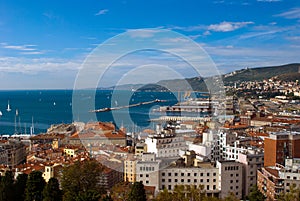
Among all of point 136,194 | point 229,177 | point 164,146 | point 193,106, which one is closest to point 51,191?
point 136,194

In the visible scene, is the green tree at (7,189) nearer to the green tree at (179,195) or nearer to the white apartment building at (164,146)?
the green tree at (179,195)

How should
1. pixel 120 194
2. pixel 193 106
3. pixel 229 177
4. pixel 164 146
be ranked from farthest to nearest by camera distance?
pixel 193 106 → pixel 164 146 → pixel 229 177 → pixel 120 194

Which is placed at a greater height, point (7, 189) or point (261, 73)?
point (261, 73)

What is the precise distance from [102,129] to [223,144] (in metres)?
4.47

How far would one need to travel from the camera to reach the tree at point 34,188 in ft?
14.4

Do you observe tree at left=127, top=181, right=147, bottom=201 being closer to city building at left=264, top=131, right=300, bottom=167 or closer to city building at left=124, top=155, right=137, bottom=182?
city building at left=124, top=155, right=137, bottom=182

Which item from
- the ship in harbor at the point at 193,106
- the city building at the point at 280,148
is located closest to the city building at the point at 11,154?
the city building at the point at 280,148

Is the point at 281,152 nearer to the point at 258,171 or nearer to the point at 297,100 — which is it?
the point at 258,171

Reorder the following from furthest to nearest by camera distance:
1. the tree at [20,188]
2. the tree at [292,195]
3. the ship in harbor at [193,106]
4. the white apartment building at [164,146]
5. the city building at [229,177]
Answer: the ship in harbor at [193,106]
the white apartment building at [164,146]
the city building at [229,177]
the tree at [20,188]
the tree at [292,195]

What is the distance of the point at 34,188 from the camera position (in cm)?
440

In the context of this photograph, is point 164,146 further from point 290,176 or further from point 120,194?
point 290,176

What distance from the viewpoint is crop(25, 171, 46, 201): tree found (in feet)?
14.4

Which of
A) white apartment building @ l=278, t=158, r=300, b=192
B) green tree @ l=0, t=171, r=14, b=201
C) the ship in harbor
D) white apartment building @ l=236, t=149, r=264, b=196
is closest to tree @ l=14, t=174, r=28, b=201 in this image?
green tree @ l=0, t=171, r=14, b=201

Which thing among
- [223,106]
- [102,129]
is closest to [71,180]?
[102,129]
